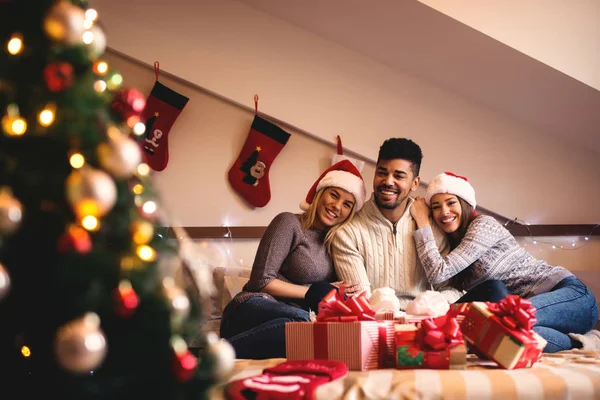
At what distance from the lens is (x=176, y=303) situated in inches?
31.5

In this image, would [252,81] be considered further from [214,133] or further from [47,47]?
[47,47]

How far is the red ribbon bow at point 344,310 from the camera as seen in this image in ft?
5.05

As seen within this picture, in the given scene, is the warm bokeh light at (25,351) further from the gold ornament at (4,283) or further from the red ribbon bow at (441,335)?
the red ribbon bow at (441,335)

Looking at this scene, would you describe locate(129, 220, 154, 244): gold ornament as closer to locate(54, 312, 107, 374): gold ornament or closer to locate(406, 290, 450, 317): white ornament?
locate(54, 312, 107, 374): gold ornament

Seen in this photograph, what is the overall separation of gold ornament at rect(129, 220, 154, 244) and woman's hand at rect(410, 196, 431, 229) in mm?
1810

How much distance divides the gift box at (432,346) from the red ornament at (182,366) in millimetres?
772

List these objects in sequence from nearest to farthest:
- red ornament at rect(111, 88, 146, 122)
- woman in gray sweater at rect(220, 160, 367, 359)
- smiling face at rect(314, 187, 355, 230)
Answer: red ornament at rect(111, 88, 146, 122) → woman in gray sweater at rect(220, 160, 367, 359) → smiling face at rect(314, 187, 355, 230)

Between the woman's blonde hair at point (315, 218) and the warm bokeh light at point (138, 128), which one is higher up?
the warm bokeh light at point (138, 128)

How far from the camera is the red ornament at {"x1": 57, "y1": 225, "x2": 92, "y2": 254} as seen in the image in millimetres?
729

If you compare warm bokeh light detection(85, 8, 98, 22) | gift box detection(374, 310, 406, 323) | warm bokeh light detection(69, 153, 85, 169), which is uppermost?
warm bokeh light detection(85, 8, 98, 22)

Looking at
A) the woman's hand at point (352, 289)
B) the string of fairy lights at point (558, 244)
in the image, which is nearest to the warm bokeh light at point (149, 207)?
the woman's hand at point (352, 289)

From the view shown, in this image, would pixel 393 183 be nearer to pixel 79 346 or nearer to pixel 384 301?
pixel 384 301

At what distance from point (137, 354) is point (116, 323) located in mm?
47

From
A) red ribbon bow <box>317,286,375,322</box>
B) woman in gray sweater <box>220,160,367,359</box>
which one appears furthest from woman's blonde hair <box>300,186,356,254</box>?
red ribbon bow <box>317,286,375,322</box>
